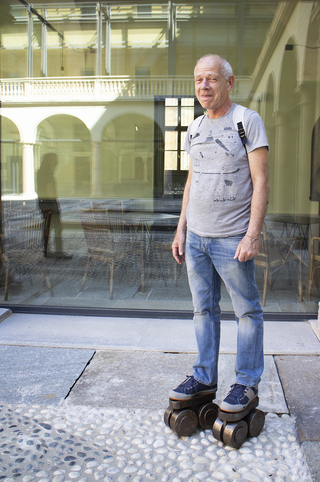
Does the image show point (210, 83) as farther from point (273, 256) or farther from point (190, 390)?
point (273, 256)

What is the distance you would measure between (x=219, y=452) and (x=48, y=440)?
0.71m

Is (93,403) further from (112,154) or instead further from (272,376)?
A: (112,154)

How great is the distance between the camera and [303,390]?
2291 millimetres

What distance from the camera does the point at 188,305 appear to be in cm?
376

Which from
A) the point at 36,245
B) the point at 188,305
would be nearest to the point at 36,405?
the point at 188,305

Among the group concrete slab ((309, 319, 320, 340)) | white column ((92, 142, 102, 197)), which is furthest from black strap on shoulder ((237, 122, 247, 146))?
white column ((92, 142, 102, 197))

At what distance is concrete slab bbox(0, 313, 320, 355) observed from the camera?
2881 mm

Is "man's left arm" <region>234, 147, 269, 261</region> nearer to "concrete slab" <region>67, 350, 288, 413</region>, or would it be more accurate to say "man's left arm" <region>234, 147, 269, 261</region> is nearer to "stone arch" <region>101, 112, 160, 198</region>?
"concrete slab" <region>67, 350, 288, 413</region>

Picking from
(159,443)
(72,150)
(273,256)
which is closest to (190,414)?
(159,443)

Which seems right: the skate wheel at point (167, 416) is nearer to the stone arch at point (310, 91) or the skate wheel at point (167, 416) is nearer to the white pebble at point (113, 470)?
the white pebble at point (113, 470)

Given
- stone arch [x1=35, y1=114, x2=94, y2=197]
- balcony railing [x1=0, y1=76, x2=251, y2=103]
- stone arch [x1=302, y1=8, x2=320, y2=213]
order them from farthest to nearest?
stone arch [x1=35, y1=114, x2=94, y2=197]
balcony railing [x1=0, y1=76, x2=251, y2=103]
stone arch [x1=302, y1=8, x2=320, y2=213]

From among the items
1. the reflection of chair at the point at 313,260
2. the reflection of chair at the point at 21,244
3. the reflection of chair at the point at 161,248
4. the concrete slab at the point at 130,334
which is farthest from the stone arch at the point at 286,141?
the concrete slab at the point at 130,334

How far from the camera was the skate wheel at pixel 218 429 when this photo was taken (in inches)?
70.8

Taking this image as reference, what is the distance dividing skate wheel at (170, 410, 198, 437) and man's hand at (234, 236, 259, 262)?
70cm
